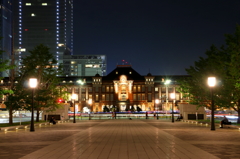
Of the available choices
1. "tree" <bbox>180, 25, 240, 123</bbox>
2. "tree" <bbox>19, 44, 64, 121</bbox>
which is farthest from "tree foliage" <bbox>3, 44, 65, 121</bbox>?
"tree" <bbox>180, 25, 240, 123</bbox>

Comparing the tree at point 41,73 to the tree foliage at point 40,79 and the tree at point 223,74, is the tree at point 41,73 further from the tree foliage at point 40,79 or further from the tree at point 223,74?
the tree at point 223,74

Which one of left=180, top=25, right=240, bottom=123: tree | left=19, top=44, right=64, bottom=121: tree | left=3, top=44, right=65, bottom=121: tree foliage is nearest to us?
left=180, top=25, right=240, bottom=123: tree

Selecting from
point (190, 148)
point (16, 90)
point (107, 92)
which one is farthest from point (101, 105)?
point (190, 148)

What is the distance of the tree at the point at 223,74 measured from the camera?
4009cm

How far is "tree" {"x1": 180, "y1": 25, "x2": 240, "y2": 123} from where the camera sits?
40.1 meters

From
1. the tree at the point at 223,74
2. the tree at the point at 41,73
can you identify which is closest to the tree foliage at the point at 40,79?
the tree at the point at 41,73

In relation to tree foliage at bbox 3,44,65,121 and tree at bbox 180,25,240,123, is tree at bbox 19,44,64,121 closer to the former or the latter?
tree foliage at bbox 3,44,65,121

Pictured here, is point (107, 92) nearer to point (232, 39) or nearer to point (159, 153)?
point (232, 39)

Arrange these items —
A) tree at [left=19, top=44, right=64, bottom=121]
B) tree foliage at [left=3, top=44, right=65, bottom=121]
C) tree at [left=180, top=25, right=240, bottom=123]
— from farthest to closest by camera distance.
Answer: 1. tree at [left=19, top=44, right=64, bottom=121]
2. tree foliage at [left=3, top=44, right=65, bottom=121]
3. tree at [left=180, top=25, right=240, bottom=123]

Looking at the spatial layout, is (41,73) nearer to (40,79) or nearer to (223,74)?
(40,79)

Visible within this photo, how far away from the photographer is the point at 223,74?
1684 inches

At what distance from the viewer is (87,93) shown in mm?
145375

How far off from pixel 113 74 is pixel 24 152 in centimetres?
13232

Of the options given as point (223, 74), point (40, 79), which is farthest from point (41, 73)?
point (223, 74)
